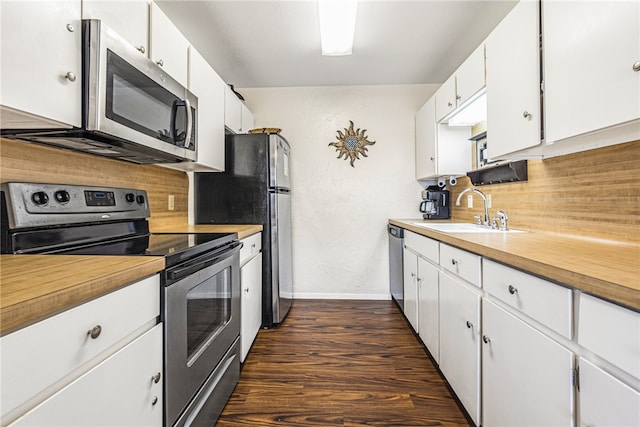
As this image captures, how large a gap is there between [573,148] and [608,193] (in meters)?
0.24

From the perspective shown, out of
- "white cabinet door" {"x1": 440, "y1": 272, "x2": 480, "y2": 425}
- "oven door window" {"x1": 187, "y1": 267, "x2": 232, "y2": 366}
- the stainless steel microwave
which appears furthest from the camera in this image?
"white cabinet door" {"x1": 440, "y1": 272, "x2": 480, "y2": 425}

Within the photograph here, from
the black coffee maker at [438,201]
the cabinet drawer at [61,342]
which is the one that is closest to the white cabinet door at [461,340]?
the cabinet drawer at [61,342]

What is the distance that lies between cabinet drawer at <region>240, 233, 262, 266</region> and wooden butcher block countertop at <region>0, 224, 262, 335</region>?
105cm

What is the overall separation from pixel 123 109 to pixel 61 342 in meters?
0.91

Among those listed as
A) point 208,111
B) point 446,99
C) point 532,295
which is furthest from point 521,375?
point 208,111

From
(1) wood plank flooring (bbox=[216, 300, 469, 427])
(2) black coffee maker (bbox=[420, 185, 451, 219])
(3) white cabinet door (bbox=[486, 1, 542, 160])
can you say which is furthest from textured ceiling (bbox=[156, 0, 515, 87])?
(1) wood plank flooring (bbox=[216, 300, 469, 427])

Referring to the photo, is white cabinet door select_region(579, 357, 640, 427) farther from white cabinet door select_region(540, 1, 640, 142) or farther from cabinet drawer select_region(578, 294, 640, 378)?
white cabinet door select_region(540, 1, 640, 142)

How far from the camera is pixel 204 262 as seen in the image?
1346 millimetres

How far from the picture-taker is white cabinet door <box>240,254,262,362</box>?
2.04m

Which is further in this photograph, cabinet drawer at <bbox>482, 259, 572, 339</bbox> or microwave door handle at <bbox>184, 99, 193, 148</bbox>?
microwave door handle at <bbox>184, 99, 193, 148</bbox>

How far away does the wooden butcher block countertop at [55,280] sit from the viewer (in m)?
0.56

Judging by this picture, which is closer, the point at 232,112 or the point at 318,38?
the point at 318,38

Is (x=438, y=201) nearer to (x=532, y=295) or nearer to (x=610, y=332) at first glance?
(x=532, y=295)

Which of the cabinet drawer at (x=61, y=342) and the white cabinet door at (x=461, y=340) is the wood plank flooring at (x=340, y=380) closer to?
the white cabinet door at (x=461, y=340)
